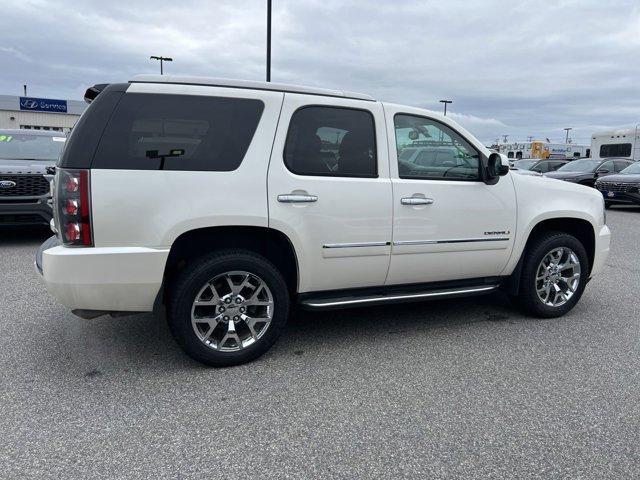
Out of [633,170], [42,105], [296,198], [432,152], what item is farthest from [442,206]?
[42,105]

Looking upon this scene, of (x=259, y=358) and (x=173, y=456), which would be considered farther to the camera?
(x=259, y=358)

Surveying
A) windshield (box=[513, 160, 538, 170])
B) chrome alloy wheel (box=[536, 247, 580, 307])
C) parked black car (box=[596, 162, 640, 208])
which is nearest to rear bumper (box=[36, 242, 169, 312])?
chrome alloy wheel (box=[536, 247, 580, 307])

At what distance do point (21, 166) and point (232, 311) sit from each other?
19.2ft

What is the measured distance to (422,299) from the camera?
13.7ft

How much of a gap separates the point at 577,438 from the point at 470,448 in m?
0.60

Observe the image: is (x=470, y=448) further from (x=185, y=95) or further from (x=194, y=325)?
(x=185, y=95)

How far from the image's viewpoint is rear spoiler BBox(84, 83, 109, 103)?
3393mm

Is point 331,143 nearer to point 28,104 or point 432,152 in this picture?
point 432,152

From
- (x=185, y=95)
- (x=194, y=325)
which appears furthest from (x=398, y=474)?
(x=185, y=95)

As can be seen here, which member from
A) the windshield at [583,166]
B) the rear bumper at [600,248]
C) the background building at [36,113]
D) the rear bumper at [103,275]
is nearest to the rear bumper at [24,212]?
the rear bumper at [103,275]

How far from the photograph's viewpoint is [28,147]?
8414 mm

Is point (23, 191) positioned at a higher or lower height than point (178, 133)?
lower

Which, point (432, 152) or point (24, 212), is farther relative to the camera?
point (24, 212)

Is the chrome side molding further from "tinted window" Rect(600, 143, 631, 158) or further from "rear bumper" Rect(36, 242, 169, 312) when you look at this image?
"tinted window" Rect(600, 143, 631, 158)
